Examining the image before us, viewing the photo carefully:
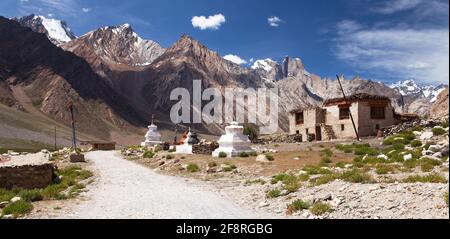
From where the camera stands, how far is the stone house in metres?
56.2

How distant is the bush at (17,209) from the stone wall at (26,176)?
284 inches

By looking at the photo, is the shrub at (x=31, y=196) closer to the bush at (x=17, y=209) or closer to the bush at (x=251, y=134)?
the bush at (x=17, y=209)

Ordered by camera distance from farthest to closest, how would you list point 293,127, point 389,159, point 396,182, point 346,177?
point 293,127
point 389,159
point 346,177
point 396,182

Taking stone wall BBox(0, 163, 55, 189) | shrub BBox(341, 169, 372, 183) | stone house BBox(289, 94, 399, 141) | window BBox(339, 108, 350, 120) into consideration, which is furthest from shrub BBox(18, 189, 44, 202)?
window BBox(339, 108, 350, 120)

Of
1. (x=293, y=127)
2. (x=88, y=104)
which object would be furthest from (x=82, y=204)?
(x=88, y=104)

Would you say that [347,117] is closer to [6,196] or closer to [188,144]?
[188,144]

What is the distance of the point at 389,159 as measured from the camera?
2455cm

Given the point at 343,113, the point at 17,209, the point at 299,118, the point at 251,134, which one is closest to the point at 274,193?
the point at 17,209

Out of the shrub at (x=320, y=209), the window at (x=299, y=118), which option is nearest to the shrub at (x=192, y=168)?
the shrub at (x=320, y=209)

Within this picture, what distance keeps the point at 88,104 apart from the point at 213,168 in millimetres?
168441

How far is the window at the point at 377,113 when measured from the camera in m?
57.0

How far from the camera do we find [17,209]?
14391 millimetres

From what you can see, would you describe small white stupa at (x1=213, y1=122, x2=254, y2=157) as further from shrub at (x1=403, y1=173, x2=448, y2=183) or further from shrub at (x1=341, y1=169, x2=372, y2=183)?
shrub at (x1=403, y1=173, x2=448, y2=183)
